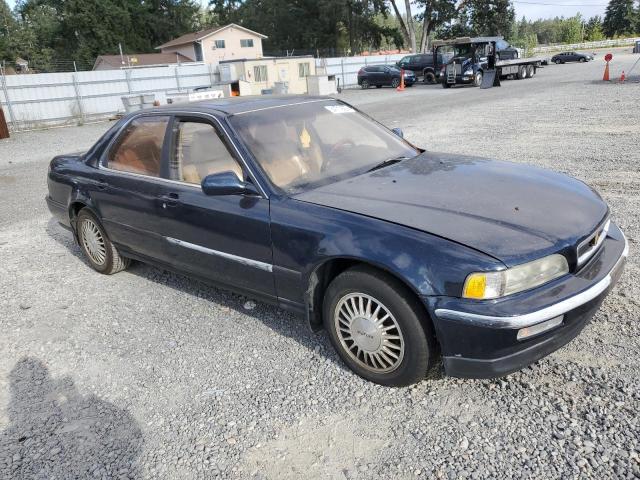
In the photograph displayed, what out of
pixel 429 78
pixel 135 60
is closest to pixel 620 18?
pixel 429 78

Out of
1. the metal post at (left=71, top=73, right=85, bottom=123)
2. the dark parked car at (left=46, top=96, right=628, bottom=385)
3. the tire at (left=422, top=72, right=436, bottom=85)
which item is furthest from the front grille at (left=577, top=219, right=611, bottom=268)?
the tire at (left=422, top=72, right=436, bottom=85)

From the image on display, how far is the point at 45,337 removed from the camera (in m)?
3.91

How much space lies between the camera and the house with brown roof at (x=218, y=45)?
168ft

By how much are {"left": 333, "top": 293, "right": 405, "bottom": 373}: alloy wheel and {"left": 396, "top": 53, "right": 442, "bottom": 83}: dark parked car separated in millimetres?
30351

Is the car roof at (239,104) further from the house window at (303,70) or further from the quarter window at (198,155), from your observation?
the house window at (303,70)

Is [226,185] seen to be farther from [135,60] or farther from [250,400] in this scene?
[135,60]

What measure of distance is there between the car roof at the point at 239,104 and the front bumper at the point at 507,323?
2.04 meters

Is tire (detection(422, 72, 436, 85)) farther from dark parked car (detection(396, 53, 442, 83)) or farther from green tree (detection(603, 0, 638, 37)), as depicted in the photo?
green tree (detection(603, 0, 638, 37))

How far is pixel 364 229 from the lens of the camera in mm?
2779

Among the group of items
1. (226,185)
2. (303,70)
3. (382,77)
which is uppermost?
(303,70)

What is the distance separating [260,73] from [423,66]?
1020 centimetres

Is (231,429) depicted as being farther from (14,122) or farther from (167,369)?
(14,122)

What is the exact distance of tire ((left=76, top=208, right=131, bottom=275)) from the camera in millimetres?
4773

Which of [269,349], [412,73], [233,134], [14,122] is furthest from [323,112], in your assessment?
[412,73]
